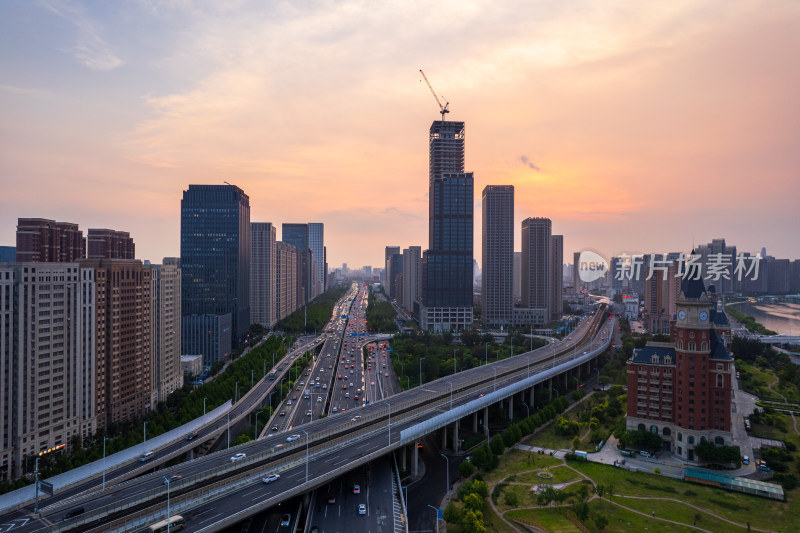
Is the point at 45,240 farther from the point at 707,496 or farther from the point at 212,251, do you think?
the point at 707,496

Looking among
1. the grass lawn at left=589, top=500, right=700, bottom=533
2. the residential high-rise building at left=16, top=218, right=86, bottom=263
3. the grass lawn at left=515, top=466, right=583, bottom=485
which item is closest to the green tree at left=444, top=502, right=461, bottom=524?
the grass lawn at left=589, top=500, right=700, bottom=533

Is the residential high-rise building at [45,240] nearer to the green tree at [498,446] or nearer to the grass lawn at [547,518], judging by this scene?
the green tree at [498,446]

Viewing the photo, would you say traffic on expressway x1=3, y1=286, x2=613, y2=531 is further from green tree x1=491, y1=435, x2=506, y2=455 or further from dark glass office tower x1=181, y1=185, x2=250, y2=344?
dark glass office tower x1=181, y1=185, x2=250, y2=344

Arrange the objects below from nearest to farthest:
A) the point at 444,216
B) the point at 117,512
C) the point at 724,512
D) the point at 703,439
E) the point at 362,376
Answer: the point at 117,512, the point at 724,512, the point at 703,439, the point at 362,376, the point at 444,216

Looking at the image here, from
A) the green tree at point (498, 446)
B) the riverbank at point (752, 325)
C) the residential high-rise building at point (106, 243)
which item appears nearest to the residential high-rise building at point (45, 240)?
the residential high-rise building at point (106, 243)

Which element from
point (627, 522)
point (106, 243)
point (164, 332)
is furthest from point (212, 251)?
point (627, 522)

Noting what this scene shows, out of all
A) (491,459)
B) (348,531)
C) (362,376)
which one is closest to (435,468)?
(491,459)

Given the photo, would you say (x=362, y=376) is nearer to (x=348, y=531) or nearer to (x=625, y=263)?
(x=348, y=531)
